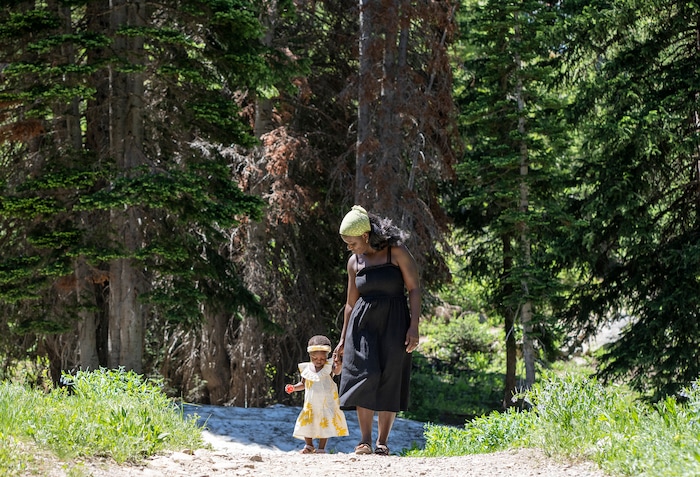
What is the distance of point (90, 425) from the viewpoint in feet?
21.4

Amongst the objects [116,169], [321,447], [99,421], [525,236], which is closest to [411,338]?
[321,447]

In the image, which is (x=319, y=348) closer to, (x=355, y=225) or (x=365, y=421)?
(x=365, y=421)

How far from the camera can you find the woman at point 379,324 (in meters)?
7.73

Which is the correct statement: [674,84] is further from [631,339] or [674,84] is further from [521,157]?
[631,339]

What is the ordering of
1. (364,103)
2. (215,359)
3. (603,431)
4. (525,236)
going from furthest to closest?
(215,359) → (525,236) → (364,103) → (603,431)

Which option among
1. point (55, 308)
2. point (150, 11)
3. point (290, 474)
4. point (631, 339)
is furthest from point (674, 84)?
point (290, 474)

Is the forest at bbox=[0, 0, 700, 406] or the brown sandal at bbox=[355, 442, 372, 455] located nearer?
the brown sandal at bbox=[355, 442, 372, 455]

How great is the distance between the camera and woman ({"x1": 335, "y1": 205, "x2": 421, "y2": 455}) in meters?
7.73

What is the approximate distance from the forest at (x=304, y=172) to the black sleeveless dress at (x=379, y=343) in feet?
13.3

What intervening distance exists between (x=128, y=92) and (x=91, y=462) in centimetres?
742

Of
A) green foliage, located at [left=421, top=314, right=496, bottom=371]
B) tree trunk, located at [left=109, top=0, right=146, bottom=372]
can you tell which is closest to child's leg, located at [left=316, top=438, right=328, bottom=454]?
tree trunk, located at [left=109, top=0, right=146, bottom=372]

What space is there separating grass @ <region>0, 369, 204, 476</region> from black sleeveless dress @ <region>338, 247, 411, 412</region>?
136cm

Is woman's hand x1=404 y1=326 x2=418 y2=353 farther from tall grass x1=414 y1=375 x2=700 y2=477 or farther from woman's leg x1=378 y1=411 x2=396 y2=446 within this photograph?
tall grass x1=414 y1=375 x2=700 y2=477

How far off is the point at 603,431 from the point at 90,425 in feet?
11.3
